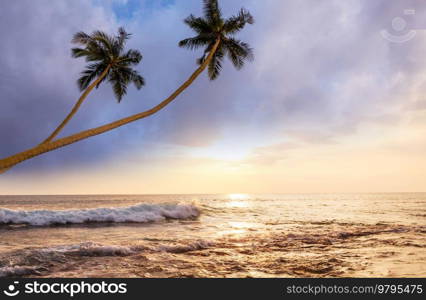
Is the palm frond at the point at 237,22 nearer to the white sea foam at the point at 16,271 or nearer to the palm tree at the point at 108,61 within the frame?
the palm tree at the point at 108,61

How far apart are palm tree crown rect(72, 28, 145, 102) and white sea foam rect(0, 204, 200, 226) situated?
1024 cm

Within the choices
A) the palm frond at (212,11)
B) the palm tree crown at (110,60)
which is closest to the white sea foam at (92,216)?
the palm tree crown at (110,60)

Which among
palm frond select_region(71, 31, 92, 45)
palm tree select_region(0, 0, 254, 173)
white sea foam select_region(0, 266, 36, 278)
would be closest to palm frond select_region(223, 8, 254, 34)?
palm tree select_region(0, 0, 254, 173)

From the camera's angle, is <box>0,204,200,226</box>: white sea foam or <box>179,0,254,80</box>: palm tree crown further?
<box>0,204,200,226</box>: white sea foam

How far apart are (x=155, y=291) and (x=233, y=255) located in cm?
428

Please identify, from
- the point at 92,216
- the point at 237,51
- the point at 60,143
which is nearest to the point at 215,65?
the point at 237,51

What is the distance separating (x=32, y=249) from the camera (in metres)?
9.94

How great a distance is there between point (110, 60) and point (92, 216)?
507 inches

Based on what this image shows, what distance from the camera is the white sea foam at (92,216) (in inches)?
768

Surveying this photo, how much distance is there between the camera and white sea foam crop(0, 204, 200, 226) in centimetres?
1952

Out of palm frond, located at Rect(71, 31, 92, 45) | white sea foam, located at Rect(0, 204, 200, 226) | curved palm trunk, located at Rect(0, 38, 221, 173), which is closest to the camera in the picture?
curved palm trunk, located at Rect(0, 38, 221, 173)

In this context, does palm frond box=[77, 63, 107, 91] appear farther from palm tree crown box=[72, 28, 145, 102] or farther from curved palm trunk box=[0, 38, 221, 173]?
curved palm trunk box=[0, 38, 221, 173]

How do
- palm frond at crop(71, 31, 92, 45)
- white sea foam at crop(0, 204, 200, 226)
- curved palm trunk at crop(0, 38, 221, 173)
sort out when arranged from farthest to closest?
white sea foam at crop(0, 204, 200, 226) → palm frond at crop(71, 31, 92, 45) → curved palm trunk at crop(0, 38, 221, 173)

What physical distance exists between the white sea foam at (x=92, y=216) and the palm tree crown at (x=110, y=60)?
1024 centimetres
